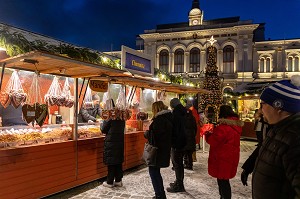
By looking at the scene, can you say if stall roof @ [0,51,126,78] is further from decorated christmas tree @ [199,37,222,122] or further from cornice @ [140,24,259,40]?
cornice @ [140,24,259,40]

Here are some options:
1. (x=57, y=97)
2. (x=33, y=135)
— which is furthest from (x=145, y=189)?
(x=57, y=97)

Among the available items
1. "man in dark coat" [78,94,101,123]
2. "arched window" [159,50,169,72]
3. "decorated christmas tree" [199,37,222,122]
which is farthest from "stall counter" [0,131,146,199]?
"arched window" [159,50,169,72]

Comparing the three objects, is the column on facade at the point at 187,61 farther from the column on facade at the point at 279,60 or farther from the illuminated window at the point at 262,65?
the column on facade at the point at 279,60

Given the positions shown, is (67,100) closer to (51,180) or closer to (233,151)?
(51,180)

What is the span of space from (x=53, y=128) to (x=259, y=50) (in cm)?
3377

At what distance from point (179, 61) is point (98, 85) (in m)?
32.2

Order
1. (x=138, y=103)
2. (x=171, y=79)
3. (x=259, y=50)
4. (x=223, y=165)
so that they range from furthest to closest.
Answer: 1. (x=259, y=50)
2. (x=171, y=79)
3. (x=138, y=103)
4. (x=223, y=165)

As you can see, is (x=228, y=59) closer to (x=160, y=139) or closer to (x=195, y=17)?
(x=195, y=17)

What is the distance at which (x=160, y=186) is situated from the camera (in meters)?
4.41

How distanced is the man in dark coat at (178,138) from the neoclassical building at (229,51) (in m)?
29.9

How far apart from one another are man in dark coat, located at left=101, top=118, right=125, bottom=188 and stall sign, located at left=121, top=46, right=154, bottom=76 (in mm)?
2096

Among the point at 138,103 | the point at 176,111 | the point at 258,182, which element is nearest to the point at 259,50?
the point at 138,103

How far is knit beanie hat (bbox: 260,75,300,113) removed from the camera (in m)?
1.74

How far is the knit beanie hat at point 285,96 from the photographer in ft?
5.72
